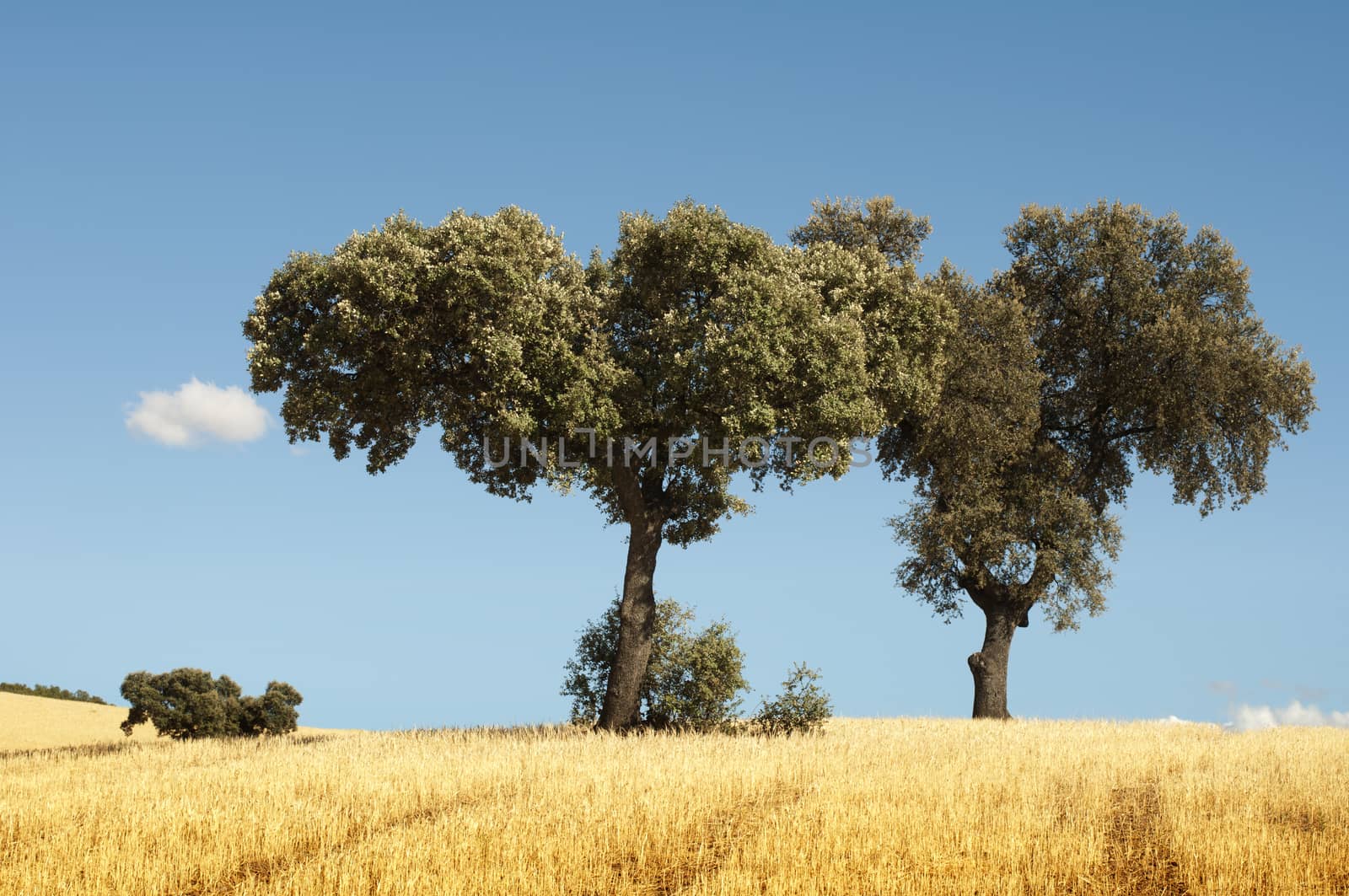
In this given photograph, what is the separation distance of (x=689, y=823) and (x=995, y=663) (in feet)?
86.1

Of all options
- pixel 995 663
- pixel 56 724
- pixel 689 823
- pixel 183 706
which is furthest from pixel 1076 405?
pixel 56 724

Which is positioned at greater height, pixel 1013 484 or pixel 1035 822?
pixel 1013 484

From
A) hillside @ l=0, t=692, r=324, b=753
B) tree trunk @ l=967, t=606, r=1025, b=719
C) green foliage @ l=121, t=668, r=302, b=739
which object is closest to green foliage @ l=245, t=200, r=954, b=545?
tree trunk @ l=967, t=606, r=1025, b=719

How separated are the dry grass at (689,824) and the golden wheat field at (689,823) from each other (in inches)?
2.2

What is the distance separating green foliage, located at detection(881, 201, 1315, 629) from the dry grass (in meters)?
13.2

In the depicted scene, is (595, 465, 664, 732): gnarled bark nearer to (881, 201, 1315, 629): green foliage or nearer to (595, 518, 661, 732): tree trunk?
(595, 518, 661, 732): tree trunk

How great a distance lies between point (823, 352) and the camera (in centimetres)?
2844

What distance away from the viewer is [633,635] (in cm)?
3055

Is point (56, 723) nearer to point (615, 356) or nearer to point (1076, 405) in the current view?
point (615, 356)

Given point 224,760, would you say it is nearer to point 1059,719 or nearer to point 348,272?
point 348,272

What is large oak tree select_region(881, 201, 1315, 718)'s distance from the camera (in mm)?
36344

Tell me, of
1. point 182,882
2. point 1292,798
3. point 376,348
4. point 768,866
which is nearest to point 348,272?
point 376,348

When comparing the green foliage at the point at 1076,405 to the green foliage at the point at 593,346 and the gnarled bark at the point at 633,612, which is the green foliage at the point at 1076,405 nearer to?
the green foliage at the point at 593,346

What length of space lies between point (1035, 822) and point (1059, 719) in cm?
2538
